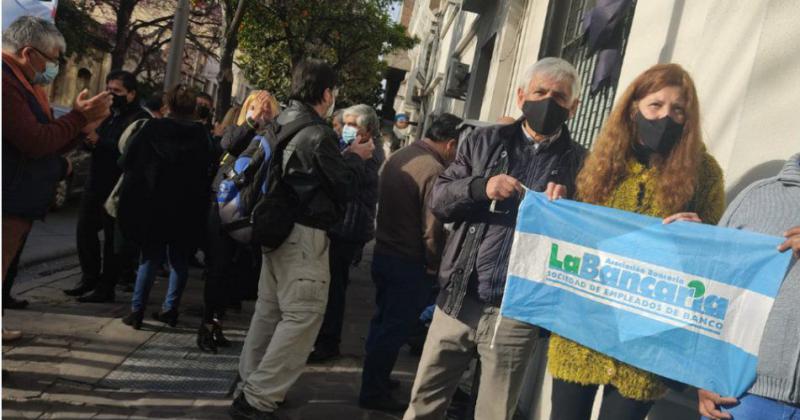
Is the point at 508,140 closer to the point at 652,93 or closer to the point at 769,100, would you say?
the point at 652,93

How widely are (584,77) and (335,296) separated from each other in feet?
9.17

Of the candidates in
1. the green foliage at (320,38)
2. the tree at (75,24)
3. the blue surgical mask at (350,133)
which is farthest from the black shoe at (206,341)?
the tree at (75,24)

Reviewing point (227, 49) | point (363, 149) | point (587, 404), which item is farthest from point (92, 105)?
point (227, 49)

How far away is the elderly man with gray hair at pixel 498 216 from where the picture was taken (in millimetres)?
3258

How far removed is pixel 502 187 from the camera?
10.2ft

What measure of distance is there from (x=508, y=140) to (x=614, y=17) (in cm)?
258

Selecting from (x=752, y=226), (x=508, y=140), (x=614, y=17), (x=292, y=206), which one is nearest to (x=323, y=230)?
(x=292, y=206)

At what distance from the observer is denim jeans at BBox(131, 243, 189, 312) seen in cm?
578

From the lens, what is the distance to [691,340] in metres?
2.78

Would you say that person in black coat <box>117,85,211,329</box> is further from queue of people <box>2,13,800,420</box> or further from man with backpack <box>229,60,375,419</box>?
man with backpack <box>229,60,375,419</box>

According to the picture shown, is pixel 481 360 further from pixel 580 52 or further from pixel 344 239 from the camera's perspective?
pixel 580 52

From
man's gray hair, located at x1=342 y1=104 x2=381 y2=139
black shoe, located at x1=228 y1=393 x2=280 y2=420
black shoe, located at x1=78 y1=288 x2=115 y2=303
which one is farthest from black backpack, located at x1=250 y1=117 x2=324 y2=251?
black shoe, located at x1=78 y1=288 x2=115 y2=303

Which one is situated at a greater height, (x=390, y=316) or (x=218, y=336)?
(x=390, y=316)

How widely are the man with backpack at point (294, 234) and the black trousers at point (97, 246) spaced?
2.62 metres
